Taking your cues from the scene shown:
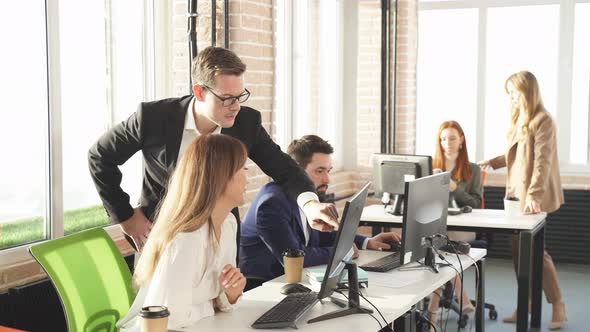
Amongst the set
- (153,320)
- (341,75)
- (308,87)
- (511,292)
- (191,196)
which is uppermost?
(341,75)

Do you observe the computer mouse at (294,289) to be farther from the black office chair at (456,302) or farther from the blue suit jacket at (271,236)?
the black office chair at (456,302)

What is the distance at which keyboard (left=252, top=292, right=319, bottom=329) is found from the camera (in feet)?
8.62

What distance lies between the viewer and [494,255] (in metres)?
7.77

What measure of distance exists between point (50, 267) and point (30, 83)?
124 centimetres

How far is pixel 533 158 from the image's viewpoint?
545 cm

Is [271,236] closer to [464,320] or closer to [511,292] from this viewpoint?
[464,320]

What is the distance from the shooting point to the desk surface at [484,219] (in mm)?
4930

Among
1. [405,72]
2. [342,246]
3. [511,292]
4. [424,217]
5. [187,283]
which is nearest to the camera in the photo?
[187,283]

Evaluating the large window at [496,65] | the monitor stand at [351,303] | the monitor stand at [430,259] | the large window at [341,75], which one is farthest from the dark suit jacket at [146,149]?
the large window at [496,65]

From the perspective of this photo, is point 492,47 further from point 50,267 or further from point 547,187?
point 50,267

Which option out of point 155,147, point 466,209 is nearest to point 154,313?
point 155,147

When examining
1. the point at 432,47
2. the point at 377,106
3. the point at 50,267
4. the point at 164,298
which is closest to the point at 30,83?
the point at 50,267

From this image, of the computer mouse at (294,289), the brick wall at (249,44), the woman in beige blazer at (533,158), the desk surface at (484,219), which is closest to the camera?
the computer mouse at (294,289)

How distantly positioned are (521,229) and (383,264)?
1535mm
